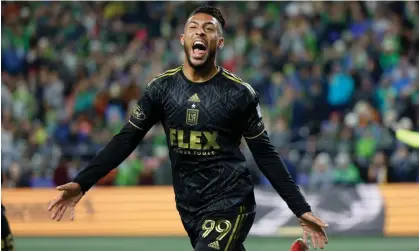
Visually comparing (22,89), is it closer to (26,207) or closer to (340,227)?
(26,207)

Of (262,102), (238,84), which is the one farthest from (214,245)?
(262,102)

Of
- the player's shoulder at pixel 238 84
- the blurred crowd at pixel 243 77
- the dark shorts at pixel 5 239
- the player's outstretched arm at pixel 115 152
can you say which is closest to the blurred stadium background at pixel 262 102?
the blurred crowd at pixel 243 77

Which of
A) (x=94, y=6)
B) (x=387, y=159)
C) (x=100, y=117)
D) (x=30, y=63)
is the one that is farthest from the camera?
(x=94, y=6)

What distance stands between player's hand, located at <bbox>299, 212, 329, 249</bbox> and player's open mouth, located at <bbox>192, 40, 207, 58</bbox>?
126 cm

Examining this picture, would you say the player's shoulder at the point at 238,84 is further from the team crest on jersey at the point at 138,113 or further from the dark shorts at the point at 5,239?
the dark shorts at the point at 5,239

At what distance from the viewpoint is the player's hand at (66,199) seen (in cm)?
631

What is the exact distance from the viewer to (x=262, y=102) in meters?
17.9

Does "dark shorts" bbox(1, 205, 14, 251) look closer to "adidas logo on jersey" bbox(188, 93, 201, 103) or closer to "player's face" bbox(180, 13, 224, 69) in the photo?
"adidas logo on jersey" bbox(188, 93, 201, 103)

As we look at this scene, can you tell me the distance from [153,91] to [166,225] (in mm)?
9075

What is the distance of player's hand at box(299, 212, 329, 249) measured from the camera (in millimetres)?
6207

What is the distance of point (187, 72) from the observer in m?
6.42

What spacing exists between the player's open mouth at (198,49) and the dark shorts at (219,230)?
1.04 metres

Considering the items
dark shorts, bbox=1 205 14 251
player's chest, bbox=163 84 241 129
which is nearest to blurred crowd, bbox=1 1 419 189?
dark shorts, bbox=1 205 14 251

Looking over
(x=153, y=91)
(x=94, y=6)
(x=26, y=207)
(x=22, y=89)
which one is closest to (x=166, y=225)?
Answer: (x=26, y=207)
